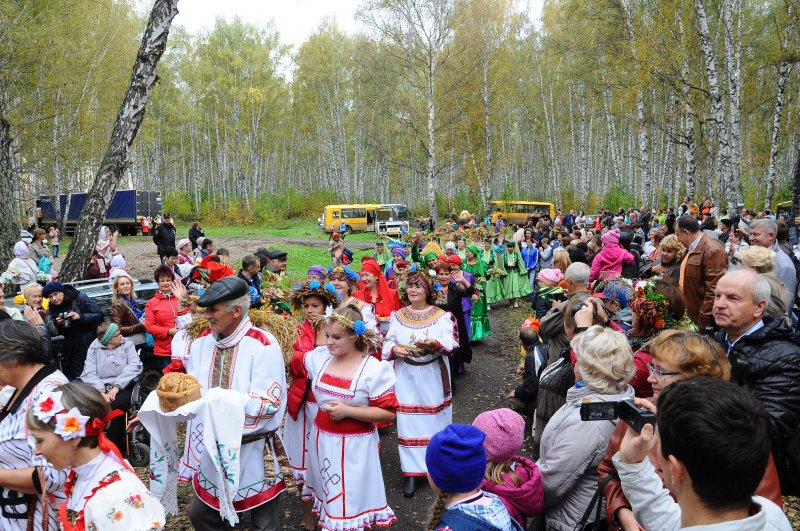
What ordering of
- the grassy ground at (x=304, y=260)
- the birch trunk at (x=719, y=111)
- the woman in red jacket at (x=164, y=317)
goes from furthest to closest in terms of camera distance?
the grassy ground at (x=304, y=260), the birch trunk at (x=719, y=111), the woman in red jacket at (x=164, y=317)

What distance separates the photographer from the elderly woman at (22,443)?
106 inches

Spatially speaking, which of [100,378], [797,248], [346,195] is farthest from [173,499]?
[346,195]

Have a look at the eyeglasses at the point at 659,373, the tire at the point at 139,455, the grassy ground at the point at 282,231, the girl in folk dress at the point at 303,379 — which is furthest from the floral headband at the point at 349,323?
the grassy ground at the point at 282,231

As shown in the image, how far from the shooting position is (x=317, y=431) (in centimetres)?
376

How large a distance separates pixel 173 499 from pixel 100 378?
2.23m

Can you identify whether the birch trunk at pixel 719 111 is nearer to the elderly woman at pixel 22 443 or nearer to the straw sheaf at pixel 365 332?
the straw sheaf at pixel 365 332

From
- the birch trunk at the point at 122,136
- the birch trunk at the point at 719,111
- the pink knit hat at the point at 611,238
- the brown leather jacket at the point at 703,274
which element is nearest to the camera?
the brown leather jacket at the point at 703,274

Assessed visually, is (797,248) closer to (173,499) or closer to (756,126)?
(173,499)

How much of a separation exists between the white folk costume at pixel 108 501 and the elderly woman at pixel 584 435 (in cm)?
183

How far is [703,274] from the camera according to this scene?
5.54 m

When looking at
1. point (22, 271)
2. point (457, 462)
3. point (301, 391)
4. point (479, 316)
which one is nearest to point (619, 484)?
point (457, 462)

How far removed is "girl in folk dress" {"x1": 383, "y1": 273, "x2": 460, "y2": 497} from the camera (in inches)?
200

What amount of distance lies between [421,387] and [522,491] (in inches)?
107

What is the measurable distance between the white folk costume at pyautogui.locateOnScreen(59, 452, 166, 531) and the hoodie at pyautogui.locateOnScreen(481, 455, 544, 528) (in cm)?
142
